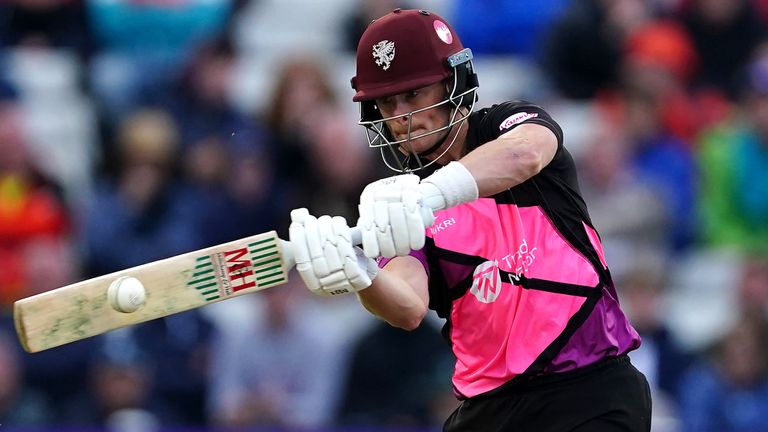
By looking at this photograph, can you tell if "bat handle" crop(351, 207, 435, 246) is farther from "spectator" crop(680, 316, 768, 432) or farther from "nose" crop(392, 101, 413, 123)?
"spectator" crop(680, 316, 768, 432)

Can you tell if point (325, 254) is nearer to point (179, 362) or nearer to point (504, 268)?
point (504, 268)

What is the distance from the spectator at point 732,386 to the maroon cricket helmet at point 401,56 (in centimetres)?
A: 383

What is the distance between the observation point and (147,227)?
8195 millimetres

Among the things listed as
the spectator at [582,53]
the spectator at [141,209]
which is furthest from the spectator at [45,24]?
the spectator at [582,53]

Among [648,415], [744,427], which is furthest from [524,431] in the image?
[744,427]

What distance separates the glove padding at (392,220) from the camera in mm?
3797

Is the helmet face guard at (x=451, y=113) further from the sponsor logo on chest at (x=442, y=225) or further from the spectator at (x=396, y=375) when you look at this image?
the spectator at (x=396, y=375)

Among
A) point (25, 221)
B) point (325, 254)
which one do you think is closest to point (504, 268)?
point (325, 254)

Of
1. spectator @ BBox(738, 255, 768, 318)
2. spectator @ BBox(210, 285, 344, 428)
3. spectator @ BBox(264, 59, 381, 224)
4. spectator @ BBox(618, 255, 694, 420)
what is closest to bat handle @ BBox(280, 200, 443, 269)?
spectator @ BBox(618, 255, 694, 420)

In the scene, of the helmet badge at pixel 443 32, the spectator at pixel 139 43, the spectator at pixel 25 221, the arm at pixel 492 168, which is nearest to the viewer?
the arm at pixel 492 168

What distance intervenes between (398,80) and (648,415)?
52.3 inches

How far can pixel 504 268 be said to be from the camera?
4.26m

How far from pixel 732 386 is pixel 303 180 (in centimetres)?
280

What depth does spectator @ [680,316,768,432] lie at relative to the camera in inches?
293
